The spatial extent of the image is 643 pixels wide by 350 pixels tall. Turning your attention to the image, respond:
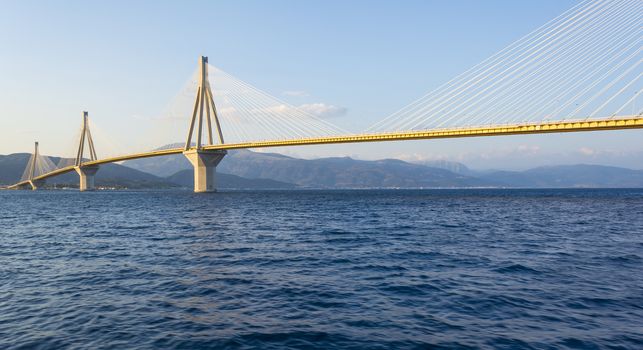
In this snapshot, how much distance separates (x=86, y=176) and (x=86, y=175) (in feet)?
1.80

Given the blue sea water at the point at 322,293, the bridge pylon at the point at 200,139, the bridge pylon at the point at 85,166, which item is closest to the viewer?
the blue sea water at the point at 322,293

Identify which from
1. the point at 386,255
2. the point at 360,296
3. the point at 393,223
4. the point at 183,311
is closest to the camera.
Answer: the point at 183,311

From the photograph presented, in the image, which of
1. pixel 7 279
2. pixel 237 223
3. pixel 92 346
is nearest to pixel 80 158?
pixel 237 223

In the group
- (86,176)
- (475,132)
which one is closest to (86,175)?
(86,176)

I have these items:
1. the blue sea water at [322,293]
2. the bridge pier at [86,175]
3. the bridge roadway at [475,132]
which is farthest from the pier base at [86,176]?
the blue sea water at [322,293]

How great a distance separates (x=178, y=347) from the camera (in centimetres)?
908

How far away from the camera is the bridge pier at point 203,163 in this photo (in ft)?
330

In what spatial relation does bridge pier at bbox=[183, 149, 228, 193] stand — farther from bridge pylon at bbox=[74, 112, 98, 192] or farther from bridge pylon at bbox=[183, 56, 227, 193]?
bridge pylon at bbox=[74, 112, 98, 192]

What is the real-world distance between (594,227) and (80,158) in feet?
489

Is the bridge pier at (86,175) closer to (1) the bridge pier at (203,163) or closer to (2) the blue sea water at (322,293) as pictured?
(1) the bridge pier at (203,163)

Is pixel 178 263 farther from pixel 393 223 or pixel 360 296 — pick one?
pixel 393 223

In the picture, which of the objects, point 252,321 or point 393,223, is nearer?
point 252,321

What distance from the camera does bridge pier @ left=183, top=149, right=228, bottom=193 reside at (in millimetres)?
100625

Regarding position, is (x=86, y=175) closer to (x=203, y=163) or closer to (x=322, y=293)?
(x=203, y=163)
